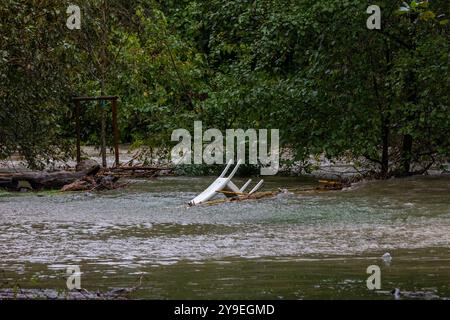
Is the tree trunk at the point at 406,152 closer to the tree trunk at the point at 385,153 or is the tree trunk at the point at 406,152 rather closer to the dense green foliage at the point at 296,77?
the dense green foliage at the point at 296,77

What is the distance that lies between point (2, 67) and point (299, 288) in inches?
415

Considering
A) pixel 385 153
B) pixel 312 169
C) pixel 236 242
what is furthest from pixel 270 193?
pixel 236 242

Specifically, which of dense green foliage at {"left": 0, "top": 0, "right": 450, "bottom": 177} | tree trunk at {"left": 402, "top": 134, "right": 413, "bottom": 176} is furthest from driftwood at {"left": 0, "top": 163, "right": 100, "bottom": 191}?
tree trunk at {"left": 402, "top": 134, "right": 413, "bottom": 176}

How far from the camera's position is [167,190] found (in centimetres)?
1834

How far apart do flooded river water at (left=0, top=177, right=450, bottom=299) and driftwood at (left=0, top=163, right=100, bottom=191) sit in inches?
30.7

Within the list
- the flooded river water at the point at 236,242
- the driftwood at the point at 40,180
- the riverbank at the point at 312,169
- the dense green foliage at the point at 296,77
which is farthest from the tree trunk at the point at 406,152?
the driftwood at the point at 40,180

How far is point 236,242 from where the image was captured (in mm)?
11586

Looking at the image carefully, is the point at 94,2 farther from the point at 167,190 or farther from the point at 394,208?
the point at 394,208

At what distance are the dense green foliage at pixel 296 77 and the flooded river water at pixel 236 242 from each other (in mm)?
1290

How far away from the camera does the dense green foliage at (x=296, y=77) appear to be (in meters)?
17.9

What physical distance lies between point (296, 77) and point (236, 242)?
835cm

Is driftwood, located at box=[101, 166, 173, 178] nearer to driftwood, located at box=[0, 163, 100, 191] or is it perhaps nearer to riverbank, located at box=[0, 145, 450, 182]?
riverbank, located at box=[0, 145, 450, 182]

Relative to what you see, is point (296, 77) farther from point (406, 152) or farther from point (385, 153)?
point (406, 152)
